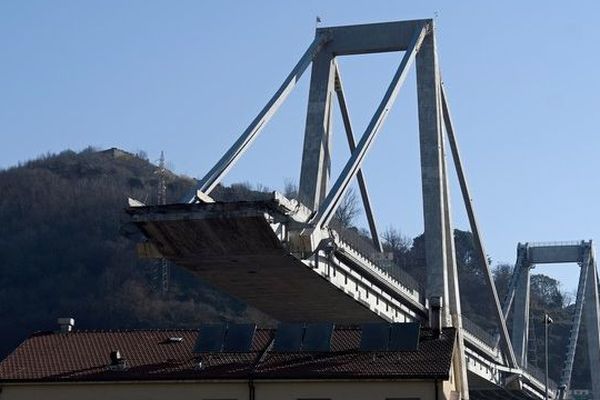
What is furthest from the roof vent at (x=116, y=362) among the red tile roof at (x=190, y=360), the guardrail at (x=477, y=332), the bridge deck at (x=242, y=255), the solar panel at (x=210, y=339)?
the guardrail at (x=477, y=332)

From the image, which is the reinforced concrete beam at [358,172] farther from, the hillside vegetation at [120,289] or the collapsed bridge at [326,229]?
the hillside vegetation at [120,289]

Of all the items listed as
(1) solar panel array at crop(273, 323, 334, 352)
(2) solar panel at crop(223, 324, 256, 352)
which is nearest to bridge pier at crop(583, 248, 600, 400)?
(1) solar panel array at crop(273, 323, 334, 352)

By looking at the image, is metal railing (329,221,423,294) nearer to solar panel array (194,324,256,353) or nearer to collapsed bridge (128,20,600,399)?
collapsed bridge (128,20,600,399)

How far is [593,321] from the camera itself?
116 m

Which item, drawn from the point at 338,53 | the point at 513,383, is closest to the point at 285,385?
the point at 338,53

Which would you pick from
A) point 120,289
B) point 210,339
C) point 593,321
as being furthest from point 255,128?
point 120,289

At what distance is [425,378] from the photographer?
1447 inches

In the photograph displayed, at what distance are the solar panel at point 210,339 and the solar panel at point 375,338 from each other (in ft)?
14.5

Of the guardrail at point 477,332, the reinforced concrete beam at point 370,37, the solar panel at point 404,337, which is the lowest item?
the solar panel at point 404,337

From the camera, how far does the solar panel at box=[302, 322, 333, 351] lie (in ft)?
132

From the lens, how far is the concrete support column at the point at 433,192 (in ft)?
206

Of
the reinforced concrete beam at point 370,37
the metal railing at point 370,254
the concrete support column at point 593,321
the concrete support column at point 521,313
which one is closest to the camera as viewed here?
the metal railing at point 370,254

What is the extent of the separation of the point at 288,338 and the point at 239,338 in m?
1.62

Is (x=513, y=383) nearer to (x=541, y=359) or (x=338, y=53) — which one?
(x=338, y=53)
